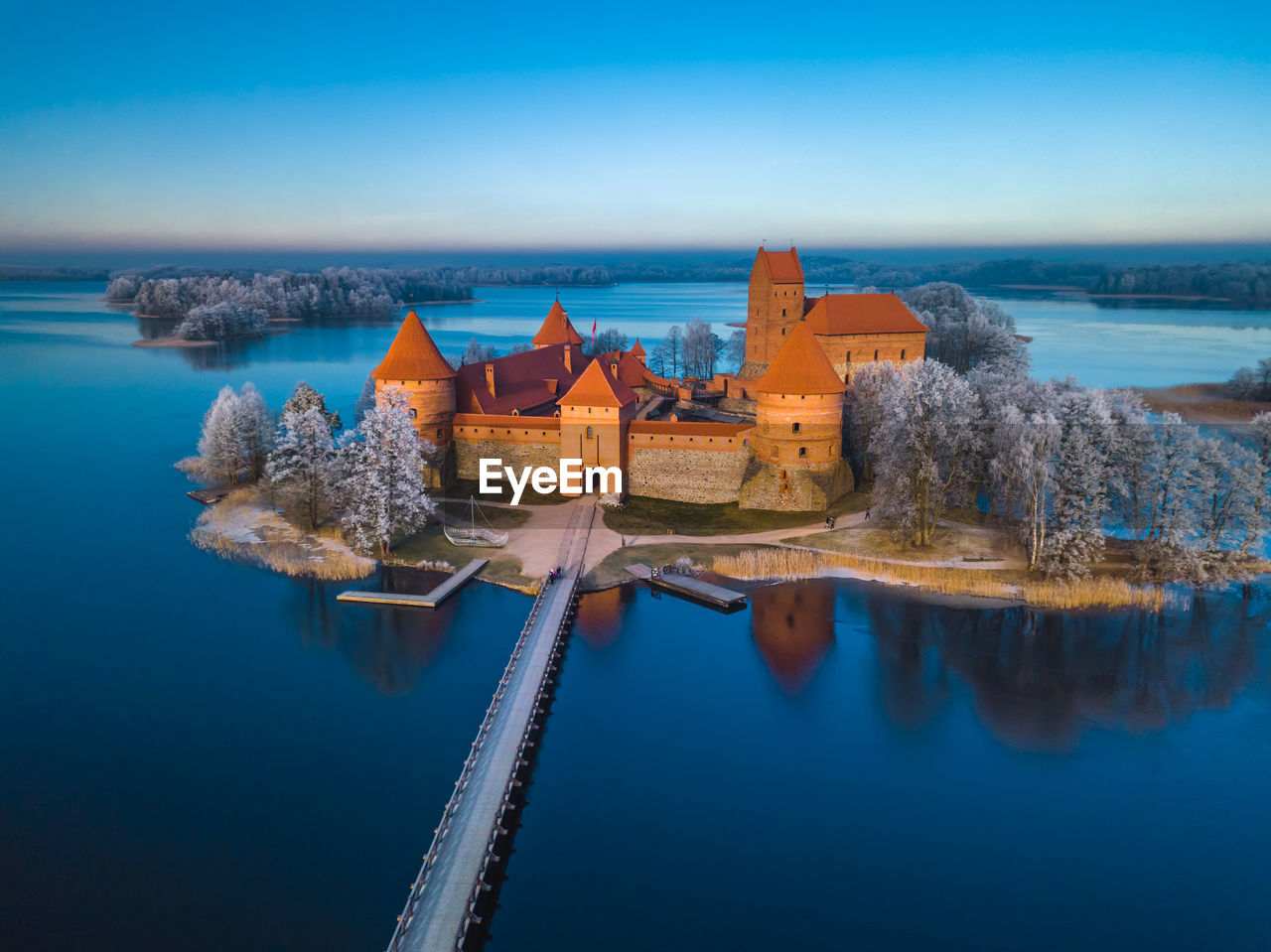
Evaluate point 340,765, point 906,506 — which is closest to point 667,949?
point 340,765

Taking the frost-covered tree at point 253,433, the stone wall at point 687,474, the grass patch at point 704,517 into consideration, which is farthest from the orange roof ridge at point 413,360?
the grass patch at point 704,517

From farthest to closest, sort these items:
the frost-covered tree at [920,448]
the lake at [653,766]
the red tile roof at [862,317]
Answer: the red tile roof at [862,317] < the frost-covered tree at [920,448] < the lake at [653,766]

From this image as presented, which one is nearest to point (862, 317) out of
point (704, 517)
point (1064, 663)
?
point (704, 517)

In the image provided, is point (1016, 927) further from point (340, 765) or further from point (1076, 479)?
point (1076, 479)

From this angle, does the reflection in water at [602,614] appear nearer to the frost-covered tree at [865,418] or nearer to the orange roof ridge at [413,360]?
the orange roof ridge at [413,360]

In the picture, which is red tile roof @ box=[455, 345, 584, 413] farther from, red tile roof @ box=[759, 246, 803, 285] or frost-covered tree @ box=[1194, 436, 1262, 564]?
frost-covered tree @ box=[1194, 436, 1262, 564]

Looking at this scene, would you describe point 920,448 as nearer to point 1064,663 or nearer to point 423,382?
point 1064,663
